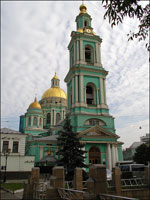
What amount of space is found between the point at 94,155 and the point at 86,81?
1172 cm

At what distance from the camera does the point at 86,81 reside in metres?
33.9

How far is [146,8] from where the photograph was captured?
564 cm

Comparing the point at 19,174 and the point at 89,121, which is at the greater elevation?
the point at 89,121

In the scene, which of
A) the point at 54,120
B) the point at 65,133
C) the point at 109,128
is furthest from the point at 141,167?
the point at 54,120

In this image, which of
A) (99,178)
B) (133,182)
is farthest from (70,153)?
(99,178)

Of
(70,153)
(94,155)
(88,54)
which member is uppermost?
(88,54)

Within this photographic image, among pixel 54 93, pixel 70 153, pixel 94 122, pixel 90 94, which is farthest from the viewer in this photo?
pixel 54 93

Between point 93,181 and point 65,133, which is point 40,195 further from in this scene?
point 65,133

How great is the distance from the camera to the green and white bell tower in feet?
103

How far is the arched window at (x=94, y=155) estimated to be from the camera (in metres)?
29.3

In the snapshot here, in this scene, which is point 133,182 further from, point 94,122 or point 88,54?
point 88,54

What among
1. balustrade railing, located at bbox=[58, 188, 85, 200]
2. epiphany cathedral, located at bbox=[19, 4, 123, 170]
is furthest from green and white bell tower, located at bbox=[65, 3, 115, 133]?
balustrade railing, located at bbox=[58, 188, 85, 200]

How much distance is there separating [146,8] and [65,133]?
1931cm

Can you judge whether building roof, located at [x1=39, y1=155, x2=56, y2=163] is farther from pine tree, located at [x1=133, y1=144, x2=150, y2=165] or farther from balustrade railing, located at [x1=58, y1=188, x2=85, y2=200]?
balustrade railing, located at [x1=58, y1=188, x2=85, y2=200]
